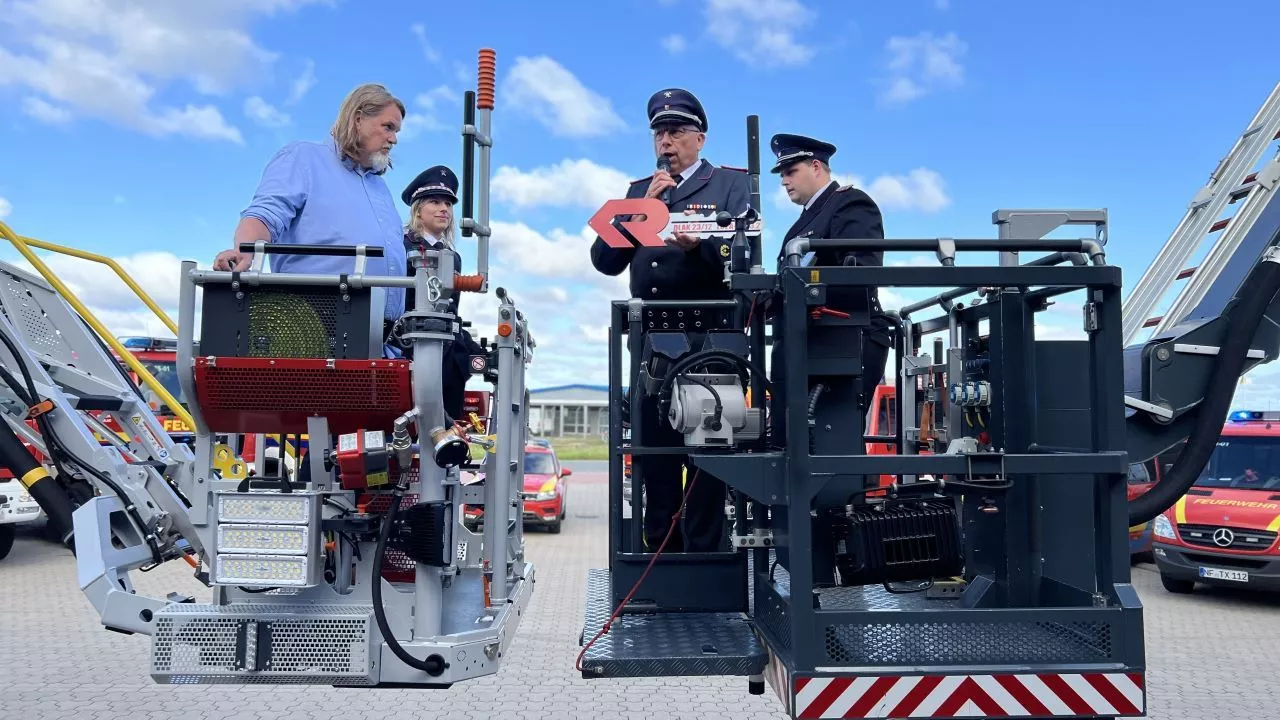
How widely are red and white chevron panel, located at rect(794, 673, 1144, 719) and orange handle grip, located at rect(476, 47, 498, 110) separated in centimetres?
245

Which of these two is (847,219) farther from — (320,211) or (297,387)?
(297,387)

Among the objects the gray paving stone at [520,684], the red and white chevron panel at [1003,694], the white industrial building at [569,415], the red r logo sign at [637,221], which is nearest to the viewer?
the red and white chevron panel at [1003,694]

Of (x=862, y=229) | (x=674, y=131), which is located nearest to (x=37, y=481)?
(x=674, y=131)

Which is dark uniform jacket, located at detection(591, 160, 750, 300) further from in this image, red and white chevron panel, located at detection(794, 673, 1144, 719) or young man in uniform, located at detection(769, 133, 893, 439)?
red and white chevron panel, located at detection(794, 673, 1144, 719)

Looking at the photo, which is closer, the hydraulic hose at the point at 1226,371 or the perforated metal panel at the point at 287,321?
the perforated metal panel at the point at 287,321

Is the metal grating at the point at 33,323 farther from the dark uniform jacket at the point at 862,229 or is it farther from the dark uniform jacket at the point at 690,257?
the dark uniform jacket at the point at 862,229

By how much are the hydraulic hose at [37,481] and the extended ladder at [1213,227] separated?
5058 mm

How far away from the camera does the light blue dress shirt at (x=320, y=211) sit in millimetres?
3992

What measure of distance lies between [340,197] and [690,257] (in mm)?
1728

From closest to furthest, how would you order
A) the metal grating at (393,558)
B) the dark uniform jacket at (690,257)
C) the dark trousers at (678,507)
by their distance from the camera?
the metal grating at (393,558)
the dark trousers at (678,507)
the dark uniform jacket at (690,257)

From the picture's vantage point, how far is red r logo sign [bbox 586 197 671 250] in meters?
4.28

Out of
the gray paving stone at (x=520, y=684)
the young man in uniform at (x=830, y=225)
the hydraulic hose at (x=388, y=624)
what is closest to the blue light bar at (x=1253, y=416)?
the gray paving stone at (x=520, y=684)

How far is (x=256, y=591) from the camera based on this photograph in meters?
3.69

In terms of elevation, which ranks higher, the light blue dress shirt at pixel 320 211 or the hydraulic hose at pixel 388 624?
the light blue dress shirt at pixel 320 211
